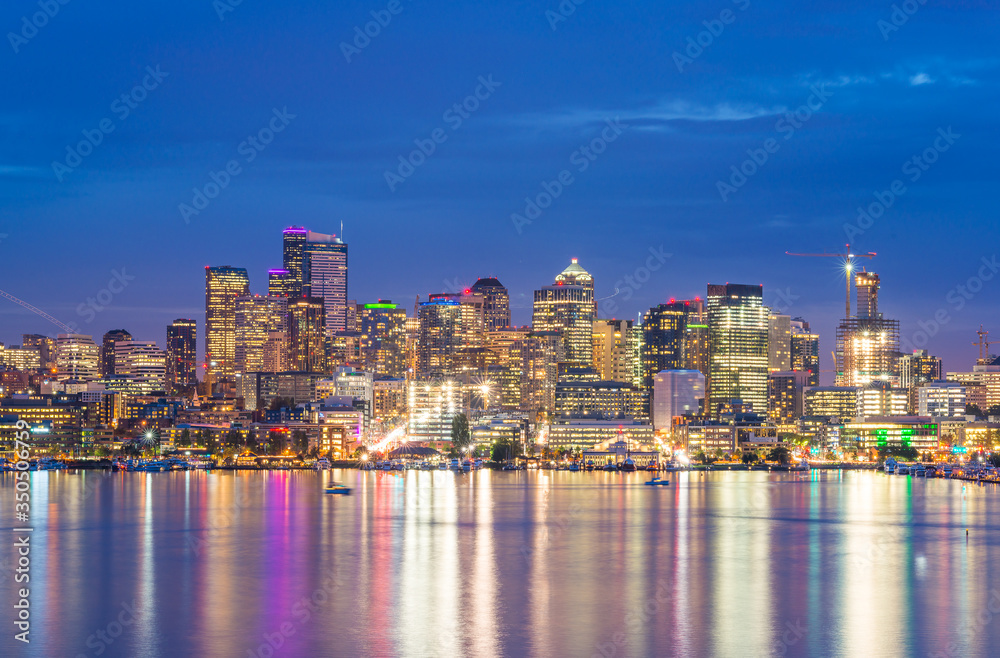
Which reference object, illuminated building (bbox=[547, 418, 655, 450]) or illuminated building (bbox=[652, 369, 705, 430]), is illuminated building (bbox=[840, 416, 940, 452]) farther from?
illuminated building (bbox=[547, 418, 655, 450])

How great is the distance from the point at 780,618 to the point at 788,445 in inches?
5438

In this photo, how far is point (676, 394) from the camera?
189750 millimetres

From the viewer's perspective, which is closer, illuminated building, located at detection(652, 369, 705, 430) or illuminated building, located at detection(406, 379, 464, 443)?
illuminated building, located at detection(406, 379, 464, 443)

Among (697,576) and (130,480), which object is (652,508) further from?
(130,480)

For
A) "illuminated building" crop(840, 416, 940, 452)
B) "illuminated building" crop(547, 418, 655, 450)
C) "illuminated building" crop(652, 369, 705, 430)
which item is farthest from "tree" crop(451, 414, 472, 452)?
"illuminated building" crop(840, 416, 940, 452)

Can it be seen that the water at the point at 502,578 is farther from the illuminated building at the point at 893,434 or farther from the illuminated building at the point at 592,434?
the illuminated building at the point at 893,434

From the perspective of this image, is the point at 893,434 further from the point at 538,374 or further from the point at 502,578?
the point at 502,578

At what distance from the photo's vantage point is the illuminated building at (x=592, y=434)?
547 feet

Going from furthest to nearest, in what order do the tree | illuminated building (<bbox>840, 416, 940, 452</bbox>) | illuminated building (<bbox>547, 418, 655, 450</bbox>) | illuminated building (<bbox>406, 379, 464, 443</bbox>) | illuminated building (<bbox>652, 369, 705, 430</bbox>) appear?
1. illuminated building (<bbox>652, 369, 705, 430</bbox>)
2. illuminated building (<bbox>840, 416, 940, 452</bbox>)
3. illuminated building (<bbox>406, 379, 464, 443</bbox>)
4. illuminated building (<bbox>547, 418, 655, 450</bbox>)
5. the tree

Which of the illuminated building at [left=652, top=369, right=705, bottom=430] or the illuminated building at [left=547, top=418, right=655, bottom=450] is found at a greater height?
the illuminated building at [left=652, top=369, right=705, bottom=430]

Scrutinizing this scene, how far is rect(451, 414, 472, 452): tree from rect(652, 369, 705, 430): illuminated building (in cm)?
3794

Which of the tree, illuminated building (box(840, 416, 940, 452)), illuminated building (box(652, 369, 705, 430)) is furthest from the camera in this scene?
illuminated building (box(652, 369, 705, 430))

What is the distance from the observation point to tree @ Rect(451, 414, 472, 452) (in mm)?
155750

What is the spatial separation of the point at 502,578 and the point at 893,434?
145 metres
